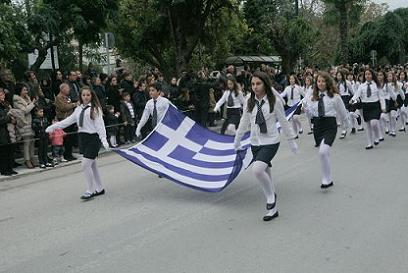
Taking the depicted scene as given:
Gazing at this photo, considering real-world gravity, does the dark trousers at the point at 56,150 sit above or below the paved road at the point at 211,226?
above

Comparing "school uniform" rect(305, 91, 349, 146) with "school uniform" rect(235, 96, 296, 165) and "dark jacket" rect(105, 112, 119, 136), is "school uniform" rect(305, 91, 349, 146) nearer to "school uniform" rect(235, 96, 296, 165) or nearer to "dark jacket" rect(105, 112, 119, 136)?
"school uniform" rect(235, 96, 296, 165)

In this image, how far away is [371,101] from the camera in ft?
44.5

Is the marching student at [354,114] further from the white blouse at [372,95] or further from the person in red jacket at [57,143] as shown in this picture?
the person in red jacket at [57,143]

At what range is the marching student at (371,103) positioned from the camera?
13477mm

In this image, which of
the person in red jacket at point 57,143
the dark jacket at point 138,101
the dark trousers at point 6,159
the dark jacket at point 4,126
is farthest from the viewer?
the dark jacket at point 138,101

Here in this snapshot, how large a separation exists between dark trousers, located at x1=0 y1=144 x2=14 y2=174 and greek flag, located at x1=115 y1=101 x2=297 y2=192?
3560 mm

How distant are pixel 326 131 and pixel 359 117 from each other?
8037 millimetres

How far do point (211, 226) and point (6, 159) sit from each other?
20.8 feet

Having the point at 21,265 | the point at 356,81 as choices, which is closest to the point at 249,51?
the point at 356,81

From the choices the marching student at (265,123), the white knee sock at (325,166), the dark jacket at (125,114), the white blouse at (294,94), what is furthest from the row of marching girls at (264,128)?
the white blouse at (294,94)

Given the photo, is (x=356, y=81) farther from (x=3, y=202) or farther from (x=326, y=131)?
(x=3, y=202)

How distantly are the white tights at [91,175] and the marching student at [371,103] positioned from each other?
6873 millimetres

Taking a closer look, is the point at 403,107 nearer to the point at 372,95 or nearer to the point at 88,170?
the point at 372,95

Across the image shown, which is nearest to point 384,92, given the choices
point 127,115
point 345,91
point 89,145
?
point 345,91
